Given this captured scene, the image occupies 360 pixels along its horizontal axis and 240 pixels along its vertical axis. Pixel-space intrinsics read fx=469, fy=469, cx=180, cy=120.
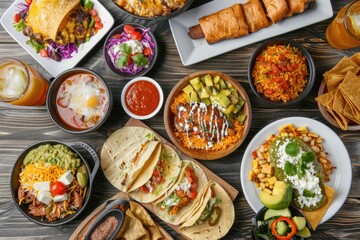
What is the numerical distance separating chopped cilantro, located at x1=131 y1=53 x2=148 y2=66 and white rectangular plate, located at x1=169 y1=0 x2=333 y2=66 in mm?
288

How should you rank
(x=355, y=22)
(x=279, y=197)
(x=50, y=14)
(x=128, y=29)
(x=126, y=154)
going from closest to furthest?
(x=279, y=197) → (x=355, y=22) → (x=50, y=14) → (x=128, y=29) → (x=126, y=154)

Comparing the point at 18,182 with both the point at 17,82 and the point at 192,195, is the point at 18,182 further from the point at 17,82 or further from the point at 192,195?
the point at 192,195

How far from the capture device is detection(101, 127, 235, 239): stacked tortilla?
12.4 ft

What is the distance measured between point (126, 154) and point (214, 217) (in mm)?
887

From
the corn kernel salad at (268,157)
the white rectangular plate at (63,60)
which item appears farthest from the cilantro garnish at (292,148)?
the white rectangular plate at (63,60)

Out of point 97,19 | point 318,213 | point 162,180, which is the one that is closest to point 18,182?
point 162,180

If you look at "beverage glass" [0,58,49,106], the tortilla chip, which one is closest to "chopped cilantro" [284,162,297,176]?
the tortilla chip

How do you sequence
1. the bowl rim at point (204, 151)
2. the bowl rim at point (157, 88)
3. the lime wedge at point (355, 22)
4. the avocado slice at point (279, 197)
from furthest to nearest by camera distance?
the bowl rim at point (157, 88), the bowl rim at point (204, 151), the lime wedge at point (355, 22), the avocado slice at point (279, 197)

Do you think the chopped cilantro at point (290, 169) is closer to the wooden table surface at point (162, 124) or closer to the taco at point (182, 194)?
the wooden table surface at point (162, 124)

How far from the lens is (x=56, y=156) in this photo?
12.2 feet

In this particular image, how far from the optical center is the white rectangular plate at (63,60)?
3783 millimetres

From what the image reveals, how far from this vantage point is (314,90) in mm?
3820

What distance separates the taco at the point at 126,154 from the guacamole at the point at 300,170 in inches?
37.9

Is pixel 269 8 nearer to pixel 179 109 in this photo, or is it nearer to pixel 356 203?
pixel 179 109
